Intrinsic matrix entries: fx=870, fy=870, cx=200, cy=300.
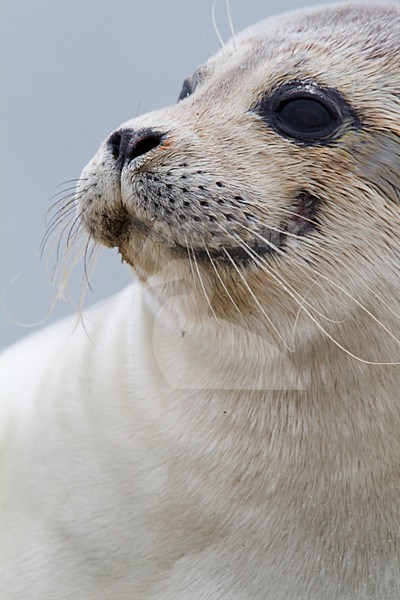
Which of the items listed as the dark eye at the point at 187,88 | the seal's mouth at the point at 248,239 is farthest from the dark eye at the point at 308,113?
the dark eye at the point at 187,88

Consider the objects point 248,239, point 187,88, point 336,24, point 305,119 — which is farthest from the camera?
point 187,88

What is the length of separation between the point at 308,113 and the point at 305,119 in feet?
0.06

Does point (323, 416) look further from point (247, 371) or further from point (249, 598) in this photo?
point (249, 598)

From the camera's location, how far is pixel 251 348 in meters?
2.07

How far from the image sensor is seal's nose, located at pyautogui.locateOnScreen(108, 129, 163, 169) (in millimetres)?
1974

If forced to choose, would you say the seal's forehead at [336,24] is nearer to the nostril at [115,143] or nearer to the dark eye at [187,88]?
the dark eye at [187,88]

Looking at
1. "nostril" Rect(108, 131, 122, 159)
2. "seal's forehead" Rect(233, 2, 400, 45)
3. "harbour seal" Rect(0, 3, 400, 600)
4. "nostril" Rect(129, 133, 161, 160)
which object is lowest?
"harbour seal" Rect(0, 3, 400, 600)

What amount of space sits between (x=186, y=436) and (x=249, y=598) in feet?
1.47

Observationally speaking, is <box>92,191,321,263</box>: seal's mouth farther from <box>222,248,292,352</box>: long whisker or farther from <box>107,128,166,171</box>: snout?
<box>107,128,166,171</box>: snout

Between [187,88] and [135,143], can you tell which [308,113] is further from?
[187,88]

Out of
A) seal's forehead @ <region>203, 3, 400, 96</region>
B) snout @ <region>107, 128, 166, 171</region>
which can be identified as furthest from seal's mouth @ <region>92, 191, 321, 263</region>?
seal's forehead @ <region>203, 3, 400, 96</region>

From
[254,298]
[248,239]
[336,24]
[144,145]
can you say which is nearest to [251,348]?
[254,298]


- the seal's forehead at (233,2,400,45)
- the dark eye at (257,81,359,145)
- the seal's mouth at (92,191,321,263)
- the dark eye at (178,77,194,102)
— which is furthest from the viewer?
the dark eye at (178,77,194,102)

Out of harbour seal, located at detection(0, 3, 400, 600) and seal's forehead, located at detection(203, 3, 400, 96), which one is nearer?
harbour seal, located at detection(0, 3, 400, 600)
